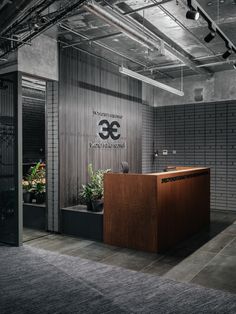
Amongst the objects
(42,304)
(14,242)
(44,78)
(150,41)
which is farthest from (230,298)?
(44,78)

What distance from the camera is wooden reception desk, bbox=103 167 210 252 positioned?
15.6ft

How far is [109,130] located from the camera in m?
7.46

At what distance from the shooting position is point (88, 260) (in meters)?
4.44

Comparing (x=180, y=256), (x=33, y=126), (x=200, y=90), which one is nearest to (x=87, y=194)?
(x=180, y=256)

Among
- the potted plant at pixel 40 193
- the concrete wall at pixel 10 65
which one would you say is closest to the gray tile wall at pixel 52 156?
the potted plant at pixel 40 193

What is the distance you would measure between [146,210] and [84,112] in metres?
2.77

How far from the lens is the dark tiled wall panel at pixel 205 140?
8.51 metres

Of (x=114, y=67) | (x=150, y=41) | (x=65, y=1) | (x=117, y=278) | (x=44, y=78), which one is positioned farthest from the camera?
(x=114, y=67)

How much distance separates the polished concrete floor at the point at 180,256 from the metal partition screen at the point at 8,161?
1.31 ft

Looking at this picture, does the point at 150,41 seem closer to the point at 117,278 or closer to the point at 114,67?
the point at 114,67

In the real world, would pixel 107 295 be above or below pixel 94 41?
below

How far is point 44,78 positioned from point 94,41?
3.95ft

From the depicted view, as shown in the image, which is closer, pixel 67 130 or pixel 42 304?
pixel 42 304

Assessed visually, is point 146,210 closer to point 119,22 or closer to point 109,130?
point 119,22
